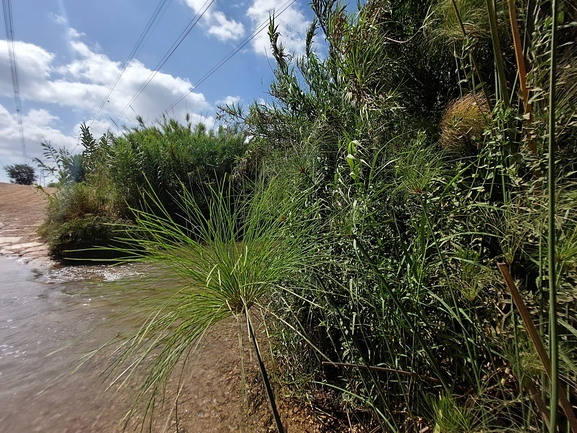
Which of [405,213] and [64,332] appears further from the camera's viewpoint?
[64,332]

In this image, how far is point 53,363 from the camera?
1.65 metres

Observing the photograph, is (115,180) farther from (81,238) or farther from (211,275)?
(211,275)

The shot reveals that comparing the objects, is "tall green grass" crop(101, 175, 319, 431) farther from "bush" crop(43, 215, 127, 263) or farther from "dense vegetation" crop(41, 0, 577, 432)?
"bush" crop(43, 215, 127, 263)

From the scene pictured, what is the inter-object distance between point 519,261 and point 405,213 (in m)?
0.36

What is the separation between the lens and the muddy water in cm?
121

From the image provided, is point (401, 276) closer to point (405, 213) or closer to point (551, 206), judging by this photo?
point (405, 213)

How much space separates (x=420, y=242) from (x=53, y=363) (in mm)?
2108

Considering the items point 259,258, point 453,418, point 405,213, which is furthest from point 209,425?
point 405,213

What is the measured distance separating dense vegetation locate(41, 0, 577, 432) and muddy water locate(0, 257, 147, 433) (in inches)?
23.2

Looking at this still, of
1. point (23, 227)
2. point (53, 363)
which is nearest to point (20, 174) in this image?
point (23, 227)

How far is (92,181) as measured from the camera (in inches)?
A: 200

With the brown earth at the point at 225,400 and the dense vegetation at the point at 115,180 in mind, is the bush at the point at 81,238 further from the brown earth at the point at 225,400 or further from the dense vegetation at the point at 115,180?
the brown earth at the point at 225,400

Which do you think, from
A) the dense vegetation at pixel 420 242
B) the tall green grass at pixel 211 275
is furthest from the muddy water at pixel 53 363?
the dense vegetation at pixel 420 242

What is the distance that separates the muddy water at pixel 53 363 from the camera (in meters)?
1.21
